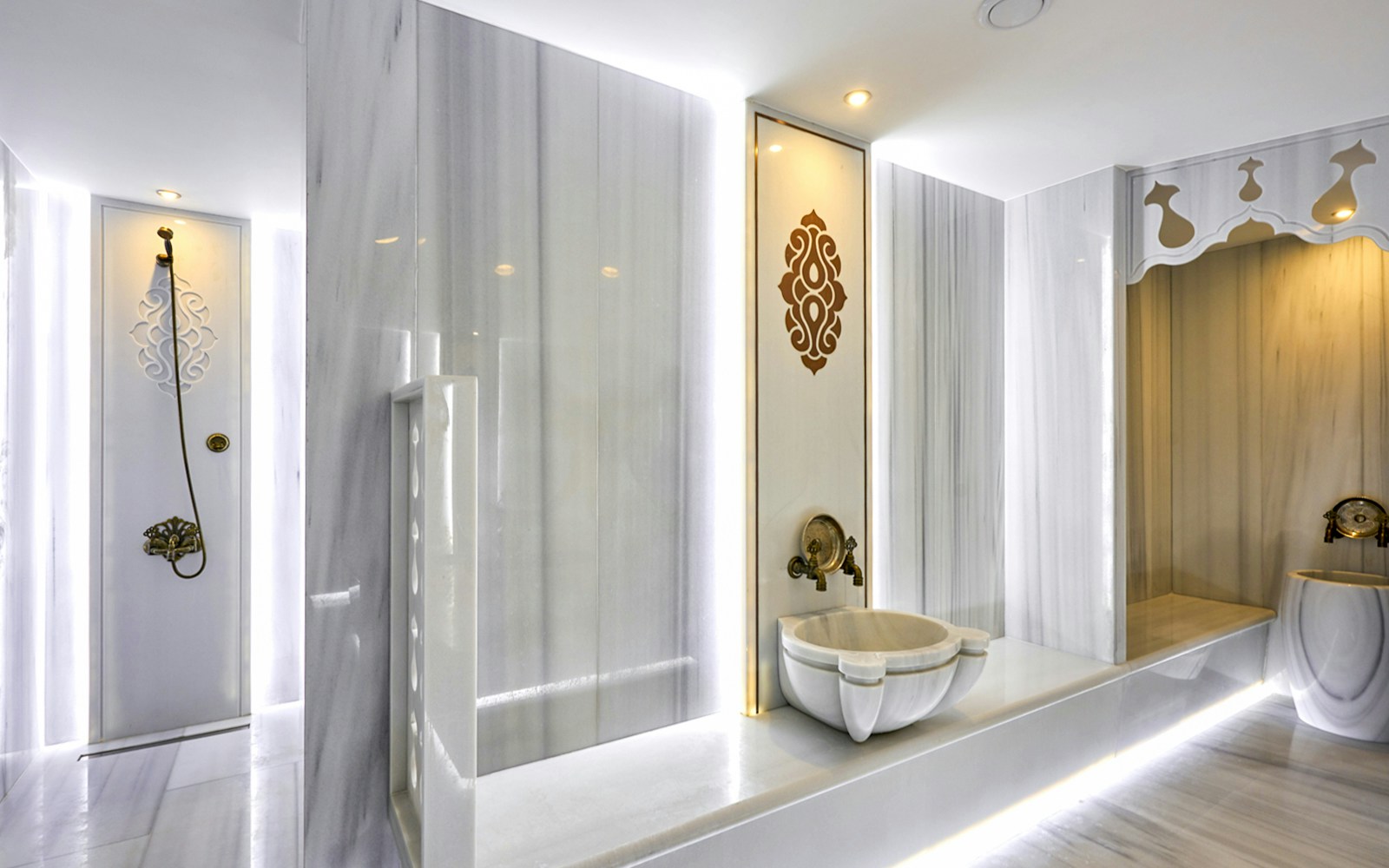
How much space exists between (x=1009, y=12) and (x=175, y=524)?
11.2ft

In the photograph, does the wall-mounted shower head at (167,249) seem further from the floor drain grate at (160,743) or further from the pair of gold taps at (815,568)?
the pair of gold taps at (815,568)

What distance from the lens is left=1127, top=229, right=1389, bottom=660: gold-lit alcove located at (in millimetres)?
3301

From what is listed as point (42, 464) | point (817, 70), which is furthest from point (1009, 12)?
point (42, 464)

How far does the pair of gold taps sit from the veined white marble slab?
423mm

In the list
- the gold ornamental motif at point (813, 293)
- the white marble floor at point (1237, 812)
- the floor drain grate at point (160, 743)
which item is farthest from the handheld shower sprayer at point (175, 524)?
the white marble floor at point (1237, 812)

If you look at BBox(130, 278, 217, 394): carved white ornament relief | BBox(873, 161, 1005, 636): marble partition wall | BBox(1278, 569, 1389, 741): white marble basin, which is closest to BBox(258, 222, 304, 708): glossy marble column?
BBox(130, 278, 217, 394): carved white ornament relief

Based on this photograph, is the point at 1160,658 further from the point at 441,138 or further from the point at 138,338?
the point at 138,338

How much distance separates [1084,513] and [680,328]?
1.90 m

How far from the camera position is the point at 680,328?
7.09 ft

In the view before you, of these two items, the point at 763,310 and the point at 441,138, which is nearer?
the point at 441,138

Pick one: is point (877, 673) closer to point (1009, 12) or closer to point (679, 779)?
point (679, 779)

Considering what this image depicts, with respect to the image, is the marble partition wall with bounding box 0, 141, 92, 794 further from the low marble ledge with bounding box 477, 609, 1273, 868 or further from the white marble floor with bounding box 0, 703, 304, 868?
the low marble ledge with bounding box 477, 609, 1273, 868

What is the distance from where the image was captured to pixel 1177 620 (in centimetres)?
338

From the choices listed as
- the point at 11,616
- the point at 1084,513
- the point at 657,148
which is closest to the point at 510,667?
the point at 657,148
